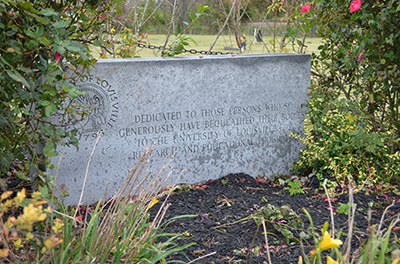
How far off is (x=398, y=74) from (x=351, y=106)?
0.51 metres

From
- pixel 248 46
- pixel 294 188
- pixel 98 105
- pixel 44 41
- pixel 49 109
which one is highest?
pixel 44 41

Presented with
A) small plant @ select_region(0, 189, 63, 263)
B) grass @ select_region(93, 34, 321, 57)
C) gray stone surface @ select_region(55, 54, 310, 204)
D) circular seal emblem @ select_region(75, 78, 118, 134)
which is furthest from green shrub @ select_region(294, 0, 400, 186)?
small plant @ select_region(0, 189, 63, 263)

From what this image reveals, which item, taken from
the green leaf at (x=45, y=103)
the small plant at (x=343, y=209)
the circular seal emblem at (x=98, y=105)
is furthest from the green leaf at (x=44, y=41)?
the small plant at (x=343, y=209)

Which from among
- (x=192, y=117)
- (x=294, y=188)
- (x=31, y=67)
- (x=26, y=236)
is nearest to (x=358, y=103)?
(x=294, y=188)

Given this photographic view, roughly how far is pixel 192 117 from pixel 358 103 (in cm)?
170

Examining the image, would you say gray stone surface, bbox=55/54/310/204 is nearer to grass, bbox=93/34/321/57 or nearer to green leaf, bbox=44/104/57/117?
green leaf, bbox=44/104/57/117

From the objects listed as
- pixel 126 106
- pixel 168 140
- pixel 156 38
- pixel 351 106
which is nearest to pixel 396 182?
pixel 351 106

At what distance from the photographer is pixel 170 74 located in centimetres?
514

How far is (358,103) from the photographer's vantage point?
19.6ft

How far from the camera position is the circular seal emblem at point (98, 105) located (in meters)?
4.76

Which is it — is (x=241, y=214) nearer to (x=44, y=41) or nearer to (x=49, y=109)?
(x=49, y=109)

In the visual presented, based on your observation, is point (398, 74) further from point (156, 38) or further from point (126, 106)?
point (156, 38)

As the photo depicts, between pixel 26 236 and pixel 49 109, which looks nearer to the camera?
pixel 26 236

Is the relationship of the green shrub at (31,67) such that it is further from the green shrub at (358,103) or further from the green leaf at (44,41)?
the green shrub at (358,103)
